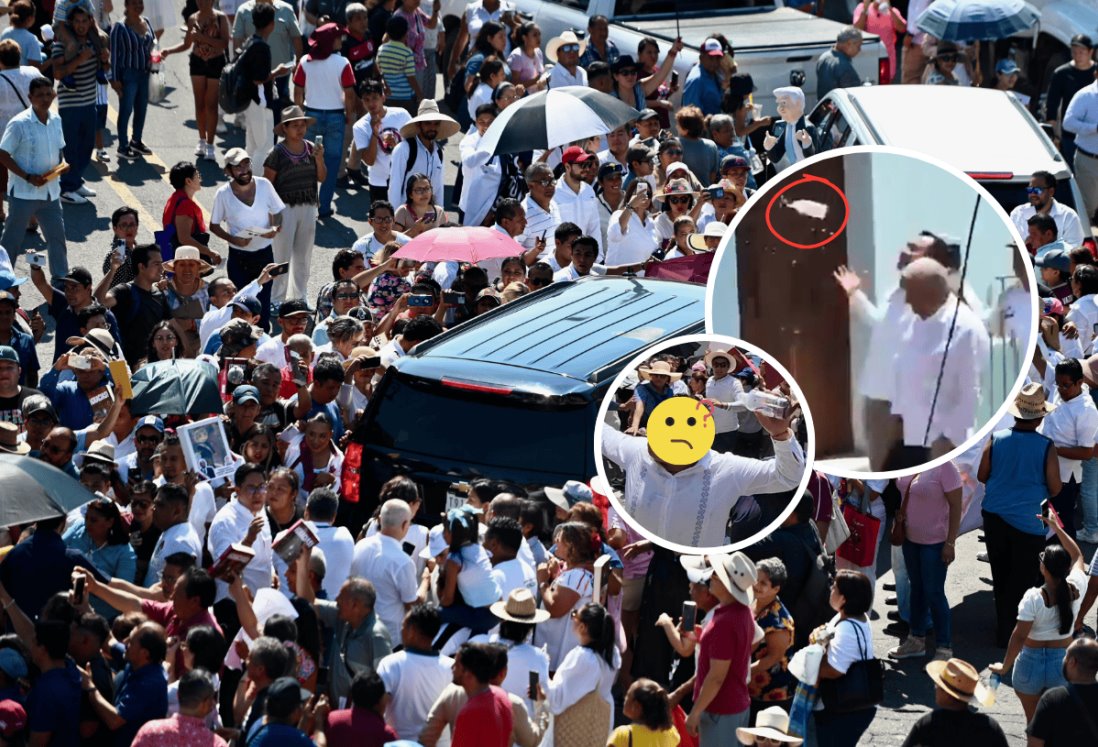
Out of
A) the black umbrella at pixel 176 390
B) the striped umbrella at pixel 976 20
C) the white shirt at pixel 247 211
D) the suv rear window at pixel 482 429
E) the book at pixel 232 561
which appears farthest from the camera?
the striped umbrella at pixel 976 20

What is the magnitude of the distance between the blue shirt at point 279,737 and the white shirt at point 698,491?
1.62 metres

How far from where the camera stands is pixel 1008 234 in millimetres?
4828

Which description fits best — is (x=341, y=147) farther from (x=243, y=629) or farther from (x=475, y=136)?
(x=243, y=629)

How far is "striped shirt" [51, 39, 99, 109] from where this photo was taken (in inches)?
599

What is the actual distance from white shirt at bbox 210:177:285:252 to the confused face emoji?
26.0ft

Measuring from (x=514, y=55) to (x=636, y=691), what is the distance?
11228 millimetres

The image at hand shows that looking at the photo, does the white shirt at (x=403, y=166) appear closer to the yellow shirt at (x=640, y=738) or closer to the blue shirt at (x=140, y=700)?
the blue shirt at (x=140, y=700)

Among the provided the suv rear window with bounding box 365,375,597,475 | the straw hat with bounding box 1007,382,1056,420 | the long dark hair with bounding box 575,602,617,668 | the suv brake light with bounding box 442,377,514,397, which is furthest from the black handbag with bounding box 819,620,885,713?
the straw hat with bounding box 1007,382,1056,420

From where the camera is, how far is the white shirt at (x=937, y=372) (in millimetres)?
4836

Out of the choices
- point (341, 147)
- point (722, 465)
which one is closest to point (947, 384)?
point (722, 465)

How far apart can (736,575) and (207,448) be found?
111 inches

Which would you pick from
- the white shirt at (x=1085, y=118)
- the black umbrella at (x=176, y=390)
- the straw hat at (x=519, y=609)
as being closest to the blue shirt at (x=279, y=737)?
the straw hat at (x=519, y=609)

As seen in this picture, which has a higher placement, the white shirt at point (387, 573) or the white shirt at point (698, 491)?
the white shirt at point (698, 491)

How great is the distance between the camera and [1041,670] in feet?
28.1
